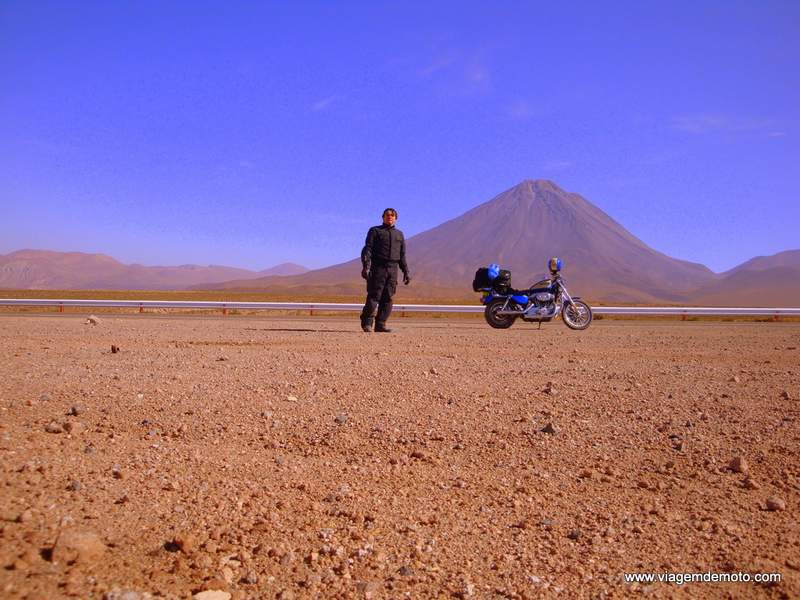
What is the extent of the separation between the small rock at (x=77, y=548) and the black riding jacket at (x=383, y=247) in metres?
9.81

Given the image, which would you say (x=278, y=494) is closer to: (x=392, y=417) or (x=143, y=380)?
(x=392, y=417)

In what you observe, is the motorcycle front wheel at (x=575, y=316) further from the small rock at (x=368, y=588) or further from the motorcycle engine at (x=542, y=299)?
the small rock at (x=368, y=588)

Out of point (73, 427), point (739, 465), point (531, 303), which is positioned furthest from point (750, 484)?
point (531, 303)

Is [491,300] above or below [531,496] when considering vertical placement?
above

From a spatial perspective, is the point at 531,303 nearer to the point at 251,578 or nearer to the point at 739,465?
the point at 739,465

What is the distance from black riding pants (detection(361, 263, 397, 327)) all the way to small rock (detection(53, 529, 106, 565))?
378 inches

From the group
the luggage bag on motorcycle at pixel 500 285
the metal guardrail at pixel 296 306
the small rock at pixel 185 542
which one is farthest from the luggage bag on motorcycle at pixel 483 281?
the small rock at pixel 185 542

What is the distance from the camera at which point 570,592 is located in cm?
254

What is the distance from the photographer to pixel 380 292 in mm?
12336

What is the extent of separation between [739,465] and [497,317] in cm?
1148

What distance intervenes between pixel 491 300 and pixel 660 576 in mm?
12706

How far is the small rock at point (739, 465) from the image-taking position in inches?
149

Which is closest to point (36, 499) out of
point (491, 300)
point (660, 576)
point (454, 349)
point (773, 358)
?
point (660, 576)

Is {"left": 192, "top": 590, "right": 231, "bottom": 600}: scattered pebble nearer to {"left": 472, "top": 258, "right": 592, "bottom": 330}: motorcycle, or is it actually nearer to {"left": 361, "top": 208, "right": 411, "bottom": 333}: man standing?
{"left": 361, "top": 208, "right": 411, "bottom": 333}: man standing
